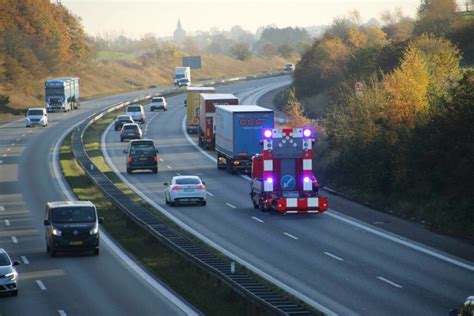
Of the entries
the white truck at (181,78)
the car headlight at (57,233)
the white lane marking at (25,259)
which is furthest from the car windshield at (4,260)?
the white truck at (181,78)

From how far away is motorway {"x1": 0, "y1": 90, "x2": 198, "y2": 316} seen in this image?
2934 centimetres

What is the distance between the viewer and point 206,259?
33.7 metres

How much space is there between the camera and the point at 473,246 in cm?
3947

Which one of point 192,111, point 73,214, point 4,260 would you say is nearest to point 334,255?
point 73,214

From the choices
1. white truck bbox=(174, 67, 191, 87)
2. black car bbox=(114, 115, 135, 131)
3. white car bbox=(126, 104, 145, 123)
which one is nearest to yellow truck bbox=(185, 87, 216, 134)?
black car bbox=(114, 115, 135, 131)

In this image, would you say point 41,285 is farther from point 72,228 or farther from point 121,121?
point 121,121

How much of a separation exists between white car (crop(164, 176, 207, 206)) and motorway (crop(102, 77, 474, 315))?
48cm

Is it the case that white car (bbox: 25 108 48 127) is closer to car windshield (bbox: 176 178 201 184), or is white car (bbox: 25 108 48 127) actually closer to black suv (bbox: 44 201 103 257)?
car windshield (bbox: 176 178 201 184)

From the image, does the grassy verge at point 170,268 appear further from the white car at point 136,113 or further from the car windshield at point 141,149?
the white car at point 136,113

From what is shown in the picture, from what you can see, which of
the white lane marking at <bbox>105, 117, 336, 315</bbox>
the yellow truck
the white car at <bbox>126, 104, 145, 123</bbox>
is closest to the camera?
the white lane marking at <bbox>105, 117, 336, 315</bbox>

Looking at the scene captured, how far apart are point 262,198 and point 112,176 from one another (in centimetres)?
1917

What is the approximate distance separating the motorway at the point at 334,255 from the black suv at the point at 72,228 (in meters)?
4.55

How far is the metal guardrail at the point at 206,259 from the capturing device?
26.2m

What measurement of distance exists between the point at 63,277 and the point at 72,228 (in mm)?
3847
